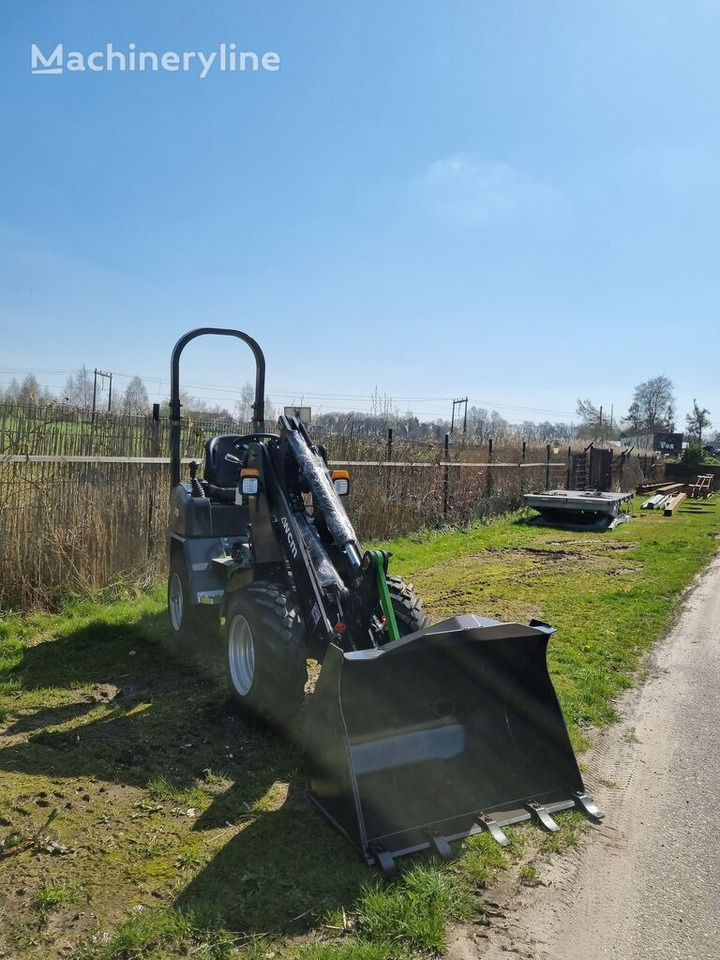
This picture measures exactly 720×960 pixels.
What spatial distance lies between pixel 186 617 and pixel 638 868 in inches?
148

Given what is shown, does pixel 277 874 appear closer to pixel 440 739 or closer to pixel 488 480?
pixel 440 739

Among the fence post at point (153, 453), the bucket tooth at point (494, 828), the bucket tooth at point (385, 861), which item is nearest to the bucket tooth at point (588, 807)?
the bucket tooth at point (494, 828)

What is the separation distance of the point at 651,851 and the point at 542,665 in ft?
3.09

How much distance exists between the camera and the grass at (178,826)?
260 cm

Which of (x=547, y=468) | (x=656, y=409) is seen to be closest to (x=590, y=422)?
(x=656, y=409)

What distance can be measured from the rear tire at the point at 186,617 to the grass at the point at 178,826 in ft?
0.64

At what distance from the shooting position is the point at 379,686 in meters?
3.51

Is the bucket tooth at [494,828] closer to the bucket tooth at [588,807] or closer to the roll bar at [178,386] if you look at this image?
the bucket tooth at [588,807]

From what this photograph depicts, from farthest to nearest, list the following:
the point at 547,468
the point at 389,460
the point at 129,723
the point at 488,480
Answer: the point at 547,468 < the point at 488,480 < the point at 389,460 < the point at 129,723

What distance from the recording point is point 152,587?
8133mm

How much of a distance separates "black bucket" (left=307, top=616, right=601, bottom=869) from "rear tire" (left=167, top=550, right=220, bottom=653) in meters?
2.40

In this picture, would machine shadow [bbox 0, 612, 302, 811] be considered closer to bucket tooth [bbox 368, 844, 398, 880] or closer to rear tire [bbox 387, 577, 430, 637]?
bucket tooth [bbox 368, 844, 398, 880]

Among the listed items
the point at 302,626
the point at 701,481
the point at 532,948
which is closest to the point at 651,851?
the point at 532,948

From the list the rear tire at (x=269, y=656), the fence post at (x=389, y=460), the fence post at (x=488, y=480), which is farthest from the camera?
the fence post at (x=488, y=480)
